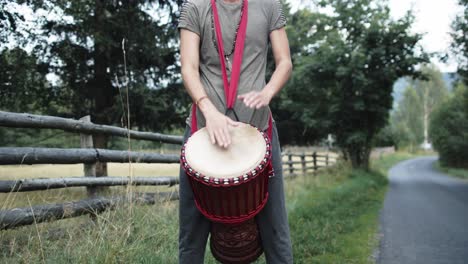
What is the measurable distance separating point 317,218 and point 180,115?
5424 millimetres

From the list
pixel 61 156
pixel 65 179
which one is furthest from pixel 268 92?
pixel 65 179

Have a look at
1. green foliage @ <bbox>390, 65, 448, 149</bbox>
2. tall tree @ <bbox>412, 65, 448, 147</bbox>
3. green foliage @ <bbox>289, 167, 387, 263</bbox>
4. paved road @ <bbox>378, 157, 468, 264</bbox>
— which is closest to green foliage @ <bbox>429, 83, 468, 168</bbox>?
paved road @ <bbox>378, 157, 468, 264</bbox>

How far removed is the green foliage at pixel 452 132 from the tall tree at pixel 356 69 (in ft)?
41.9

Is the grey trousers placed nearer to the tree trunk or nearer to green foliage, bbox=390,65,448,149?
the tree trunk

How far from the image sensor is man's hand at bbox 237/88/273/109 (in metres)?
1.76

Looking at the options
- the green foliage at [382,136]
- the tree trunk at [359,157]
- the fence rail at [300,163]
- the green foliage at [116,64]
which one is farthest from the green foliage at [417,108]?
the green foliage at [116,64]

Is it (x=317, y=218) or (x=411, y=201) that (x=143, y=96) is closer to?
(x=317, y=218)

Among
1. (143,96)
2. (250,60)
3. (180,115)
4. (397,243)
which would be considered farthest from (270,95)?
(180,115)

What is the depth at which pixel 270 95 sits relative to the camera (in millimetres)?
1871

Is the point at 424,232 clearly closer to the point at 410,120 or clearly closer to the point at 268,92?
the point at 268,92

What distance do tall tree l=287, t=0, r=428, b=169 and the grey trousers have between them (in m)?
13.5

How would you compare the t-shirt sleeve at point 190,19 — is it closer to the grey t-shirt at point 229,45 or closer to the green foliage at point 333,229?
the grey t-shirt at point 229,45

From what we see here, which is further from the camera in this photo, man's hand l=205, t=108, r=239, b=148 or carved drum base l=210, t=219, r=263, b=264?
carved drum base l=210, t=219, r=263, b=264

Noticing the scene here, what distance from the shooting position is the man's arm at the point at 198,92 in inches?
69.6
